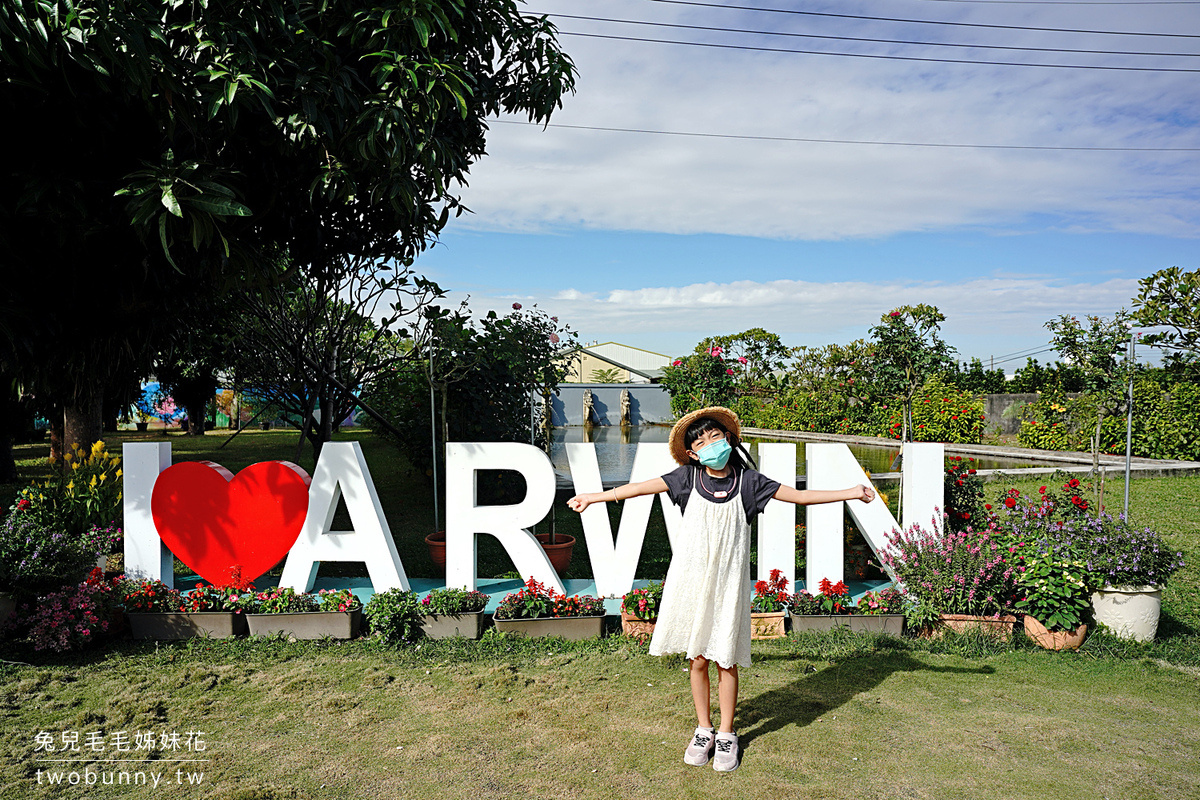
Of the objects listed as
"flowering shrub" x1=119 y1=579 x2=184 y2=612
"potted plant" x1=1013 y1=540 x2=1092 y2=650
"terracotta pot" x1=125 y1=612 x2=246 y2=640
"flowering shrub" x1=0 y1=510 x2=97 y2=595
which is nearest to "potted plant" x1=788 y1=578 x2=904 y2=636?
"potted plant" x1=1013 y1=540 x2=1092 y2=650

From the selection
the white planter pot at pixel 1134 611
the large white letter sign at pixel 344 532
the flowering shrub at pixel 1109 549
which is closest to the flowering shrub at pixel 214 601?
the large white letter sign at pixel 344 532

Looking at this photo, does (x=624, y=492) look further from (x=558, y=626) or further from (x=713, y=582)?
(x=558, y=626)

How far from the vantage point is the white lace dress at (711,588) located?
334cm

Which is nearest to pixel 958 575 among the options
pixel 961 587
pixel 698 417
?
pixel 961 587

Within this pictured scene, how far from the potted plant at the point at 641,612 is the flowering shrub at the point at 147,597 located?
3155mm

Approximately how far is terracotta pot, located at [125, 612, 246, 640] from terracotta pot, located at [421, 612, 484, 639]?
1399 mm

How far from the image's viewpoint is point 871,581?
21.3 feet

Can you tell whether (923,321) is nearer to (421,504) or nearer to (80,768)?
(421,504)

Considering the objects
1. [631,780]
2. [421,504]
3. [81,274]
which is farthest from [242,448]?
[631,780]

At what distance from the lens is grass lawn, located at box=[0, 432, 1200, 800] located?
128 inches

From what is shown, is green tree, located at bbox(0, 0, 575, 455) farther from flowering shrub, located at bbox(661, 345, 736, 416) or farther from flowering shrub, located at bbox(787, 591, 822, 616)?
flowering shrub, located at bbox(787, 591, 822, 616)

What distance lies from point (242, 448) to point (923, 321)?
1831 cm

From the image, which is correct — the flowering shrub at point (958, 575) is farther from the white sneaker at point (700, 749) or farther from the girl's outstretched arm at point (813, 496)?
the white sneaker at point (700, 749)

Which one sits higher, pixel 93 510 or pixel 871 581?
pixel 93 510
